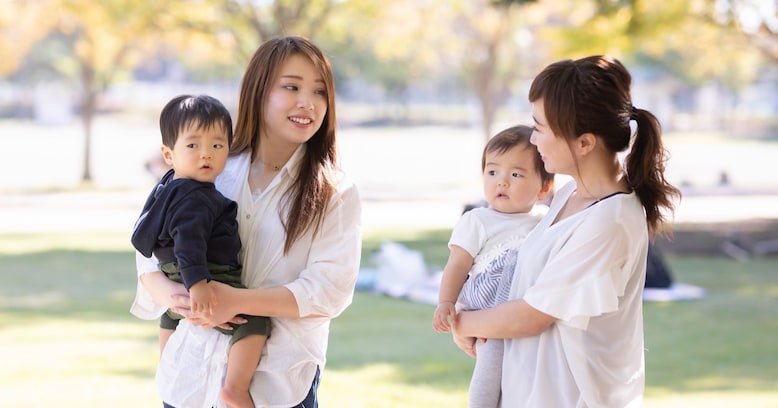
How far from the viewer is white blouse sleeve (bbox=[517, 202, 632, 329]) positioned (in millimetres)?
2197

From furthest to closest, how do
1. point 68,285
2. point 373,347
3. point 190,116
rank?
point 68,285 < point 373,347 < point 190,116

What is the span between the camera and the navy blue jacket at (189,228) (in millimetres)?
2367

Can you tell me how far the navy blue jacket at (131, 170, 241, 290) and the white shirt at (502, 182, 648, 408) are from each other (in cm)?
74

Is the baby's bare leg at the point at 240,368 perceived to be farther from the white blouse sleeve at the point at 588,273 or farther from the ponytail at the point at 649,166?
the ponytail at the point at 649,166

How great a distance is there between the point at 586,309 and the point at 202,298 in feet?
2.98

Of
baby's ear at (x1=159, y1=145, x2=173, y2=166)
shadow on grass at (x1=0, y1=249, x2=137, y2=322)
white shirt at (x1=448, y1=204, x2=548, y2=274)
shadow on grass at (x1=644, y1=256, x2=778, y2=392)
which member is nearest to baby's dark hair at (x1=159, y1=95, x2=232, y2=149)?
baby's ear at (x1=159, y1=145, x2=173, y2=166)

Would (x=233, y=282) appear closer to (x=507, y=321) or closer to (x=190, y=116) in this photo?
(x=190, y=116)

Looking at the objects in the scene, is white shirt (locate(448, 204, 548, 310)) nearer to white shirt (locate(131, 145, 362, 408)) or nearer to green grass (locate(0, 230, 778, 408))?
white shirt (locate(131, 145, 362, 408))

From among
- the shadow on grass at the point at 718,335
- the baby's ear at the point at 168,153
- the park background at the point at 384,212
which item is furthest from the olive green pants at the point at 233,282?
the shadow on grass at the point at 718,335

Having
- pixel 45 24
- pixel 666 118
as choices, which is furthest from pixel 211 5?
pixel 666 118

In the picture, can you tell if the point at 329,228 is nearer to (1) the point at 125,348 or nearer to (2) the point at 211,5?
(1) the point at 125,348

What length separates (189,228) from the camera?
2.37 m

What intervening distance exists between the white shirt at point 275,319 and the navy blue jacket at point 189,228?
74 mm

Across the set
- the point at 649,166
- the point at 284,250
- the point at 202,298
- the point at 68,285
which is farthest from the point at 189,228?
the point at 68,285
